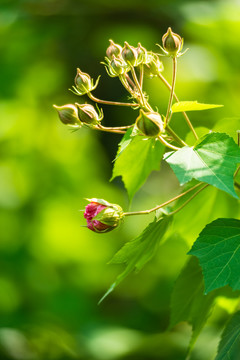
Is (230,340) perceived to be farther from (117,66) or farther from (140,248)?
(117,66)

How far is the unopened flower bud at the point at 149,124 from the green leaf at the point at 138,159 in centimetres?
22

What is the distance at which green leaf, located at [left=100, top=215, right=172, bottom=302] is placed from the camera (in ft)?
3.86

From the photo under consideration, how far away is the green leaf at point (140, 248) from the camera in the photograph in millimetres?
1176

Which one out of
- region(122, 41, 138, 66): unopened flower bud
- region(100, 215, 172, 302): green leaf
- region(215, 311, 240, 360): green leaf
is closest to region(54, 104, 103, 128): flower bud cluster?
region(122, 41, 138, 66): unopened flower bud

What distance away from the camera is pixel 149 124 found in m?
1.08

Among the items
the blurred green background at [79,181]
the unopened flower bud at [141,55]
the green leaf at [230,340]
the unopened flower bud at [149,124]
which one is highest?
the blurred green background at [79,181]

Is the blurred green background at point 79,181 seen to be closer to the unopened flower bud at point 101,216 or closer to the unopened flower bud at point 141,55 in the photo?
the unopened flower bud at point 101,216

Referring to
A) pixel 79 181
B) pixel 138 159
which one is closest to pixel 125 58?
pixel 138 159

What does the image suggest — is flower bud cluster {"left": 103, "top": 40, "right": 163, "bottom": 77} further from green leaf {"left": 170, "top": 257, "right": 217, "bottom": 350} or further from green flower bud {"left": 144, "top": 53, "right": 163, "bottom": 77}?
green leaf {"left": 170, "top": 257, "right": 217, "bottom": 350}

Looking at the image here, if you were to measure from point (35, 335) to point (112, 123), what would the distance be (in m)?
1.77

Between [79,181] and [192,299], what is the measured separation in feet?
8.14

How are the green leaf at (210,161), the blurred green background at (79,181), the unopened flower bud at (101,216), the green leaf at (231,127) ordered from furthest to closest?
the blurred green background at (79,181)
the green leaf at (231,127)
the unopened flower bud at (101,216)
the green leaf at (210,161)

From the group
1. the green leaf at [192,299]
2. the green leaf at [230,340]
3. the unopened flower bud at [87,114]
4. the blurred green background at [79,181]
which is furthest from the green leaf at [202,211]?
the blurred green background at [79,181]

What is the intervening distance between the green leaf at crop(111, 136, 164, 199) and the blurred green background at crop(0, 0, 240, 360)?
4.82 feet
